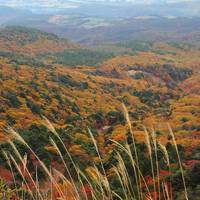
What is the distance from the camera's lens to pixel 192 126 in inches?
1997

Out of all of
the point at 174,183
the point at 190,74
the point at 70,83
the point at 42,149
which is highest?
the point at 174,183

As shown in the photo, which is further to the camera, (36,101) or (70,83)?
(70,83)

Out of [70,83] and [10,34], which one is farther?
[10,34]

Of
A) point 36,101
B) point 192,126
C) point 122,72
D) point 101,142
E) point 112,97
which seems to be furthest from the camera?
point 122,72

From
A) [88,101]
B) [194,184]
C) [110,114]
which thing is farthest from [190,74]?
[194,184]

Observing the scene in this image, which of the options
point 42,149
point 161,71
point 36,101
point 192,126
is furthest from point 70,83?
point 42,149

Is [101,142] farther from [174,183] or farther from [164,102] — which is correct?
[164,102]

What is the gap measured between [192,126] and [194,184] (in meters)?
34.0

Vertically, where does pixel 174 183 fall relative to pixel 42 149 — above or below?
above

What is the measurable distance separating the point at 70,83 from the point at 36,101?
91.0ft

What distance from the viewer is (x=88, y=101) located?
2948 inches

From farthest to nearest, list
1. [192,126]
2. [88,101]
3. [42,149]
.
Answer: [88,101] < [192,126] < [42,149]

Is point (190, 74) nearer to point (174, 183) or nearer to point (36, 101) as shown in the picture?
point (36, 101)

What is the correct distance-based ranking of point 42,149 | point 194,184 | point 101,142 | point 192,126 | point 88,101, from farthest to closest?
1. point 88,101
2. point 192,126
3. point 101,142
4. point 42,149
5. point 194,184
